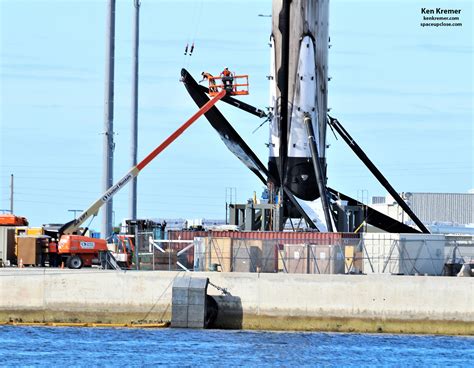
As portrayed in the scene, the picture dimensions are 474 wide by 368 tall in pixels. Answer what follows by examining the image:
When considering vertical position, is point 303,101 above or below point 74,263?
above

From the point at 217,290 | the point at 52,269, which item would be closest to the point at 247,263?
the point at 217,290

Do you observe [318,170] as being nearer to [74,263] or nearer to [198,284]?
[74,263]

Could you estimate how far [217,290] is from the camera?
73.0 metres

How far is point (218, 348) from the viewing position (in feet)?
220

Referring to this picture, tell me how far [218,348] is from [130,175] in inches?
930

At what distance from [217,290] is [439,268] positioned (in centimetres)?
A: 1328

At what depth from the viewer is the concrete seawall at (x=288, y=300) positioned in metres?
72.2

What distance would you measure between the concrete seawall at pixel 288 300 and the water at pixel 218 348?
2.61 ft

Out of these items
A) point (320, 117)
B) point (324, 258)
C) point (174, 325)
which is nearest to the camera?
point (174, 325)

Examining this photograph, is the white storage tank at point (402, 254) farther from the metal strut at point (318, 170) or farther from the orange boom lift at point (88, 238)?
the orange boom lift at point (88, 238)

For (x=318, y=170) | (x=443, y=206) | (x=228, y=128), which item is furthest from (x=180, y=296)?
(x=443, y=206)

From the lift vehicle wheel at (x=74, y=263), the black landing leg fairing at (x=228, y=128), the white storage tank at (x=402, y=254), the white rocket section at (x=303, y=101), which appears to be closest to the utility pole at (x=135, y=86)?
the black landing leg fairing at (x=228, y=128)

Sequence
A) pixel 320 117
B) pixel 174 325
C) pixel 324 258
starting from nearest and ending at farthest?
1. pixel 174 325
2. pixel 324 258
3. pixel 320 117

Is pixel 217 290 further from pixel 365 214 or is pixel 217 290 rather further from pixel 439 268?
pixel 365 214
